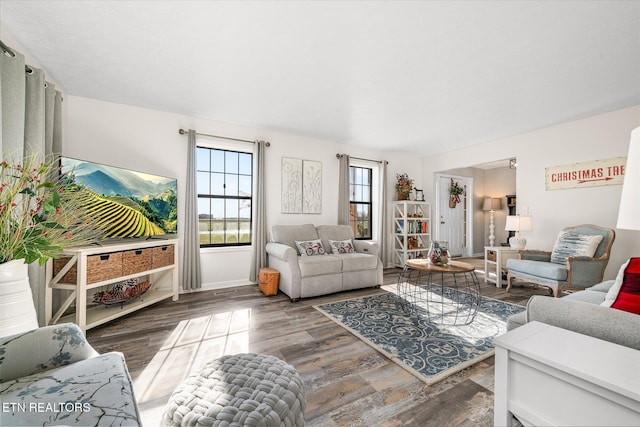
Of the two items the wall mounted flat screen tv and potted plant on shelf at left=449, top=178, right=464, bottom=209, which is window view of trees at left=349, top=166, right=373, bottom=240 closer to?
potted plant on shelf at left=449, top=178, right=464, bottom=209

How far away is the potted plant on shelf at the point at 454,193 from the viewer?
6.67 metres

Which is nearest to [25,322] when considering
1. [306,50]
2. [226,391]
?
[226,391]

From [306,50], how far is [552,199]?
4318 millimetres

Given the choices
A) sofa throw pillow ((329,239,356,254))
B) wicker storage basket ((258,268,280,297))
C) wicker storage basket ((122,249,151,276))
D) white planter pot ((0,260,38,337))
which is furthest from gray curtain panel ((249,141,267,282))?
white planter pot ((0,260,38,337))

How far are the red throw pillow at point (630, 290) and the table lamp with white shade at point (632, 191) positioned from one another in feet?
3.61

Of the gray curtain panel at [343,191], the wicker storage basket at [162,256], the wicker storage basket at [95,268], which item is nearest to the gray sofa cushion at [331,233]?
the gray curtain panel at [343,191]

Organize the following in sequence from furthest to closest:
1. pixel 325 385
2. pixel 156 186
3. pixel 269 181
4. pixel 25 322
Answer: pixel 269 181 < pixel 156 186 < pixel 325 385 < pixel 25 322

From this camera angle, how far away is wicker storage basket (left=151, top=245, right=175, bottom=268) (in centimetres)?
294

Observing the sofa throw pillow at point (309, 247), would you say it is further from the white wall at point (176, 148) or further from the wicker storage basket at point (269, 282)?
the white wall at point (176, 148)

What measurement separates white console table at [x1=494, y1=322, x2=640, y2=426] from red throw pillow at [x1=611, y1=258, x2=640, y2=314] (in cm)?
80

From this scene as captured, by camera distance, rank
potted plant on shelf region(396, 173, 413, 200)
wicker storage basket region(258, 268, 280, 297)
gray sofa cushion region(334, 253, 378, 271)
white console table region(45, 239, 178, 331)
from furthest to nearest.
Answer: potted plant on shelf region(396, 173, 413, 200) < gray sofa cushion region(334, 253, 378, 271) < wicker storage basket region(258, 268, 280, 297) < white console table region(45, 239, 178, 331)

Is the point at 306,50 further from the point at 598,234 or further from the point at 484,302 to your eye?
the point at 598,234

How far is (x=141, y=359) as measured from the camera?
195 cm

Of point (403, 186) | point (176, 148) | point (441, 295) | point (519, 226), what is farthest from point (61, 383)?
point (403, 186)
